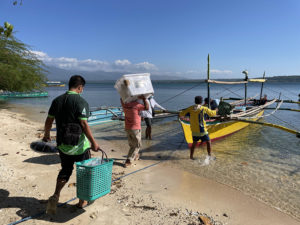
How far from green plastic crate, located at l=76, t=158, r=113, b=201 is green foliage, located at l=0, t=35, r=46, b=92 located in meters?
16.5

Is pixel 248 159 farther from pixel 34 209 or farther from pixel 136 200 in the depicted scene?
pixel 34 209

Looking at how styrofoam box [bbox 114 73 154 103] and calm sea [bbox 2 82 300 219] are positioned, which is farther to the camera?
calm sea [bbox 2 82 300 219]

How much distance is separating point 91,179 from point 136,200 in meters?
1.37

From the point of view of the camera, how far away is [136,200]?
4012 mm

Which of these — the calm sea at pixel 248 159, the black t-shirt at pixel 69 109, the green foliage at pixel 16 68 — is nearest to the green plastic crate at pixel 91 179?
the black t-shirt at pixel 69 109

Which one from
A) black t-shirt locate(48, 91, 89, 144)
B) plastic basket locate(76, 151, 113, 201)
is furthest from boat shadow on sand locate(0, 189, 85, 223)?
black t-shirt locate(48, 91, 89, 144)

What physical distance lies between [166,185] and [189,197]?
2.18 ft

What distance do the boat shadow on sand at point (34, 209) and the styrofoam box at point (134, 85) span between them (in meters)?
2.37

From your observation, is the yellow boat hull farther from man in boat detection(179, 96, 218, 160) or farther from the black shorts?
the black shorts

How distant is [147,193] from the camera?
436 cm

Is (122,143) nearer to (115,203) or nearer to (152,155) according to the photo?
(152,155)

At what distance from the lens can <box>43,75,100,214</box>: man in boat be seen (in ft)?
9.90

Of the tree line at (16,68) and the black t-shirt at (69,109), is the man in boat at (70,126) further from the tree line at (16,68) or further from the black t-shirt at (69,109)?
the tree line at (16,68)

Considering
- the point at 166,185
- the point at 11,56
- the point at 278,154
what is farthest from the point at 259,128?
the point at 11,56
